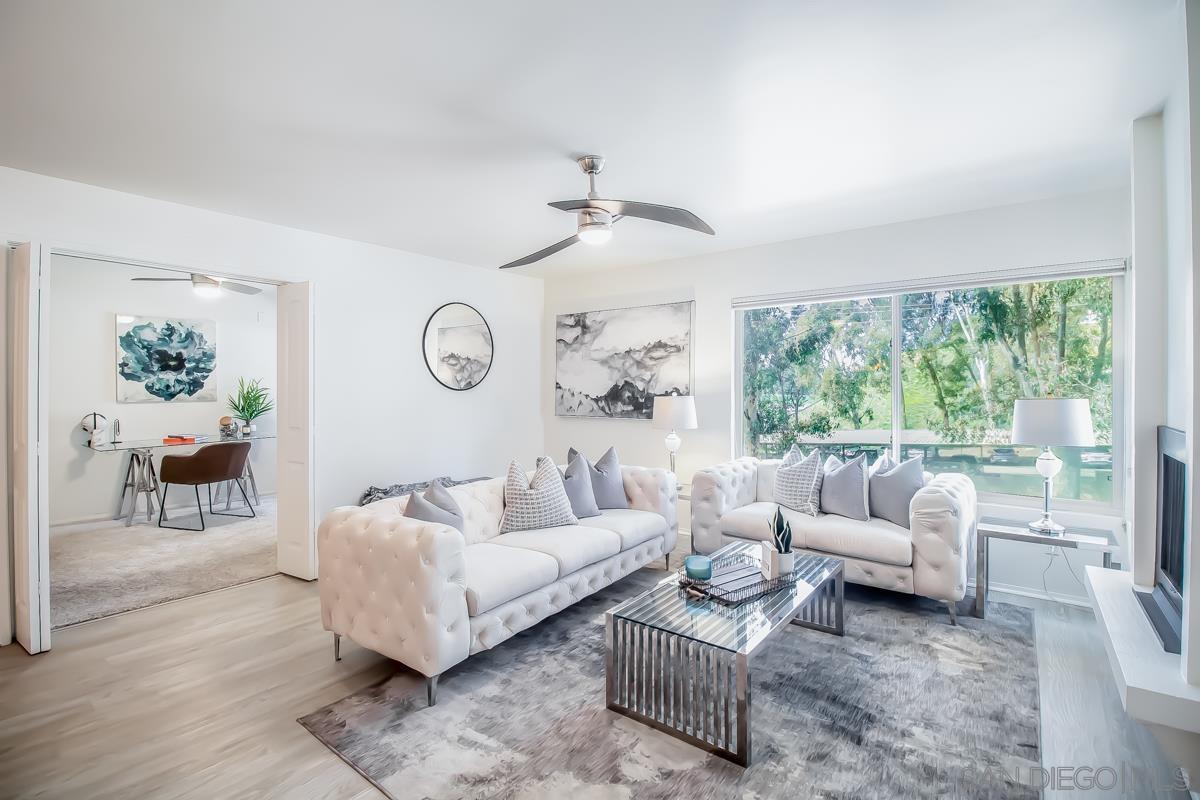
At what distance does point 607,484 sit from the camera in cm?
402

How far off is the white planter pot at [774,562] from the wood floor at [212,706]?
3.52 ft

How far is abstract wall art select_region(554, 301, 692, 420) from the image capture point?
5.07 meters

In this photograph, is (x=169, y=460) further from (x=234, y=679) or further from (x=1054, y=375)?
(x=1054, y=375)

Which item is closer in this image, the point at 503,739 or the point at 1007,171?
the point at 503,739

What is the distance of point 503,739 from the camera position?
7.03 ft

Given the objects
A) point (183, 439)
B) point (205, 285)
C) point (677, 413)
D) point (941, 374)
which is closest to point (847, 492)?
point (941, 374)

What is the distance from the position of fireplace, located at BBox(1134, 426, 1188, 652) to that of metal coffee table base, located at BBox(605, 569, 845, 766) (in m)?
1.44

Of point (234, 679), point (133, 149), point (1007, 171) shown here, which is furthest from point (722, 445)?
point (133, 149)

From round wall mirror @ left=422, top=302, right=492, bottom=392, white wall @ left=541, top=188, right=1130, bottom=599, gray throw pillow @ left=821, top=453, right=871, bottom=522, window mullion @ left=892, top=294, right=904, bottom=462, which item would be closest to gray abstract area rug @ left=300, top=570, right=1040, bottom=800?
gray throw pillow @ left=821, top=453, right=871, bottom=522

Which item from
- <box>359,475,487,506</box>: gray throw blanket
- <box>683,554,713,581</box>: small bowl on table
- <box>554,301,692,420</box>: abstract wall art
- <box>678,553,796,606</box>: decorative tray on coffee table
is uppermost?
<box>554,301,692,420</box>: abstract wall art

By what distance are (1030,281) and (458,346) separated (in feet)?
14.2

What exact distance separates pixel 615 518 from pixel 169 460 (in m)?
4.54

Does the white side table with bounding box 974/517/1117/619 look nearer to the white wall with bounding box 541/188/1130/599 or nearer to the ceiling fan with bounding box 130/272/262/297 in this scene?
the white wall with bounding box 541/188/1130/599

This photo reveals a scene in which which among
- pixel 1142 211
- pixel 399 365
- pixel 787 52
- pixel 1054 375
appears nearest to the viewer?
pixel 787 52
